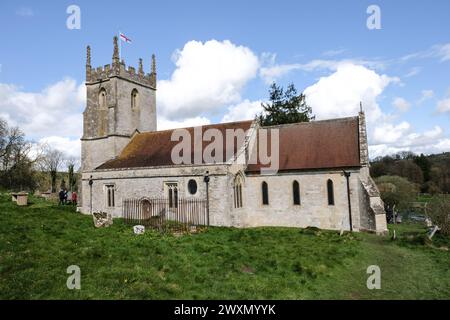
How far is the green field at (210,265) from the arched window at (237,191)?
479 cm

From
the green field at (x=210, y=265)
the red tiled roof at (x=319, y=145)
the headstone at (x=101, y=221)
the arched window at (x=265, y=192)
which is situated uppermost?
the red tiled roof at (x=319, y=145)

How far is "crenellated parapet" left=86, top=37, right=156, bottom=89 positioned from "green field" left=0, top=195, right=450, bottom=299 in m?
16.0

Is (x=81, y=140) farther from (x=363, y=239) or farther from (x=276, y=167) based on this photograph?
(x=363, y=239)

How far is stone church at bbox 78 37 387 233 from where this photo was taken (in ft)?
65.2

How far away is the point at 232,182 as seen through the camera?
21016mm

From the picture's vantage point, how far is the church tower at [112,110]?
28.0 metres

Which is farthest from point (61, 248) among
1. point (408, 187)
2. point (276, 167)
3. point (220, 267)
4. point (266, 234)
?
point (408, 187)

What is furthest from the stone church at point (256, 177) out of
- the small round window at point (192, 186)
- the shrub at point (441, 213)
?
the shrub at point (441, 213)

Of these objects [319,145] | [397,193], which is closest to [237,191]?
[319,145]

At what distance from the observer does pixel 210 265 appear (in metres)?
11.3

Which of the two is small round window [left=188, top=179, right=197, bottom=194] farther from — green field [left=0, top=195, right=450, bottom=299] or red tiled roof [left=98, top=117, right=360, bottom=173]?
green field [left=0, top=195, right=450, bottom=299]

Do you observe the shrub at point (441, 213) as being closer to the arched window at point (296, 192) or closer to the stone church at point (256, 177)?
the stone church at point (256, 177)

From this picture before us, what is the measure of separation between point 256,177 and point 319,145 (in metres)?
4.85

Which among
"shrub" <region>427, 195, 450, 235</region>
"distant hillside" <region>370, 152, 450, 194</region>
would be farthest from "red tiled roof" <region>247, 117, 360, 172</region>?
"distant hillside" <region>370, 152, 450, 194</region>
